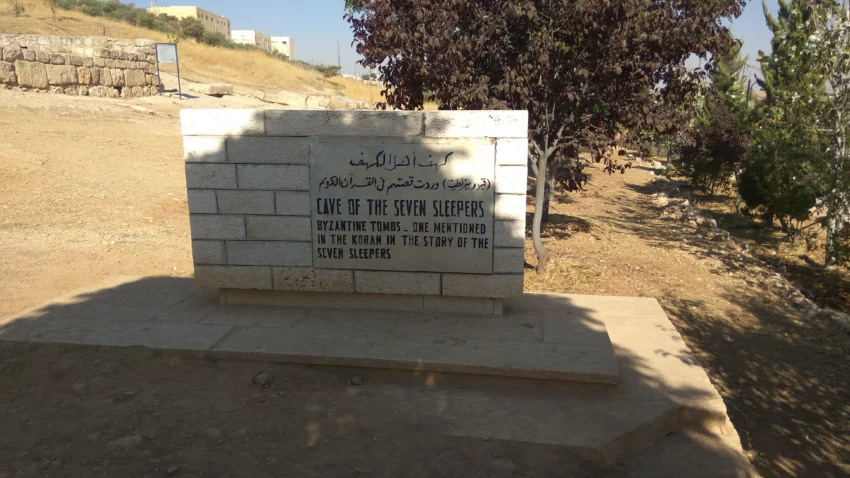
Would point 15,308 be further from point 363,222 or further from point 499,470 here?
point 499,470

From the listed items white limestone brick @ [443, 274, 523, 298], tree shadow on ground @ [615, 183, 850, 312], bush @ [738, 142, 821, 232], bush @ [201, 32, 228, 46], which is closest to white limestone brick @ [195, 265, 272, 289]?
white limestone brick @ [443, 274, 523, 298]

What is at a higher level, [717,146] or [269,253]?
[717,146]

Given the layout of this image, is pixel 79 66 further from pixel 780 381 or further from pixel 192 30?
pixel 192 30

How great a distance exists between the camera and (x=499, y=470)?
3006 millimetres

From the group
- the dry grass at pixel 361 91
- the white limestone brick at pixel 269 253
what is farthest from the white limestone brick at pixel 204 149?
the dry grass at pixel 361 91

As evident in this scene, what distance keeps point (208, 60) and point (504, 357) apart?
33.7 m

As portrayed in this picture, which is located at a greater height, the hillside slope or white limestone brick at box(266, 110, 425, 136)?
the hillside slope

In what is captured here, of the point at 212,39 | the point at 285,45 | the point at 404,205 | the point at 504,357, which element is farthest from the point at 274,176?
the point at 285,45

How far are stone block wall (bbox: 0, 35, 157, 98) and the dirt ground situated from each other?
12.4 feet

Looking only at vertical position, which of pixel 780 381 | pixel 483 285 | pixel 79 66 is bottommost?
pixel 780 381

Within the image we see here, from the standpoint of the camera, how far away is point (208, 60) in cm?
3334

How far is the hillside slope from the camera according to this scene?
28.3 m

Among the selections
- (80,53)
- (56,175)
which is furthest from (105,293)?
(80,53)

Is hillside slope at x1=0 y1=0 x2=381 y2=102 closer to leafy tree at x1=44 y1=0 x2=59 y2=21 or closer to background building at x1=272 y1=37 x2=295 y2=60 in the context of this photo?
leafy tree at x1=44 y1=0 x2=59 y2=21
